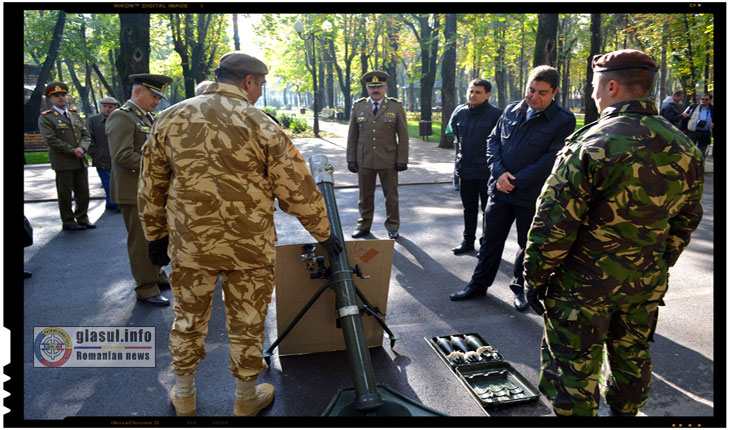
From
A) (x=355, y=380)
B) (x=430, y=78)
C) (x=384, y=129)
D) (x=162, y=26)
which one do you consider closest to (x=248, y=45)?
(x=162, y=26)

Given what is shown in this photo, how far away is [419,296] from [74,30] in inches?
1045

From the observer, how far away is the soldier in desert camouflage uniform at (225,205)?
2.46 metres

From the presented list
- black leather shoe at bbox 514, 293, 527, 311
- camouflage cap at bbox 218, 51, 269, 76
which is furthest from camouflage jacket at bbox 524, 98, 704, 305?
black leather shoe at bbox 514, 293, 527, 311

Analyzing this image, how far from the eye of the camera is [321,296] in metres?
3.38

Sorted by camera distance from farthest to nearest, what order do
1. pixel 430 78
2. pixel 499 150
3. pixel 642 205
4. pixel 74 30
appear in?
pixel 74 30 < pixel 430 78 < pixel 499 150 < pixel 642 205

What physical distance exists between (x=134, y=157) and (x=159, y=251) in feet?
5.83

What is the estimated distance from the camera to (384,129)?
6.67 metres

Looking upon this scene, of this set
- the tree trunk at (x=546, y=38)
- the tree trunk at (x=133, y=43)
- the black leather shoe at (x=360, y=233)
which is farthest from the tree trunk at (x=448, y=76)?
the black leather shoe at (x=360, y=233)

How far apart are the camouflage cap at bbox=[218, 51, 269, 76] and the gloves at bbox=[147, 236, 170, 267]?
1.04 meters

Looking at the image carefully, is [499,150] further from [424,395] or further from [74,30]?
[74,30]

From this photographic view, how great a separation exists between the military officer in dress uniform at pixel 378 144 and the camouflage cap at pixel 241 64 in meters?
4.10

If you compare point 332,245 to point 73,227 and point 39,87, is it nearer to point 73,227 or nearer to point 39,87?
point 73,227

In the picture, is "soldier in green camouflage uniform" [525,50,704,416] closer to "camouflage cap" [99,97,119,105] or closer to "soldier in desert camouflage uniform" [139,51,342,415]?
"soldier in desert camouflage uniform" [139,51,342,415]

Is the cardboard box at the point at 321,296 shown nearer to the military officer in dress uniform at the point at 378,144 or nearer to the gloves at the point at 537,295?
the gloves at the point at 537,295
